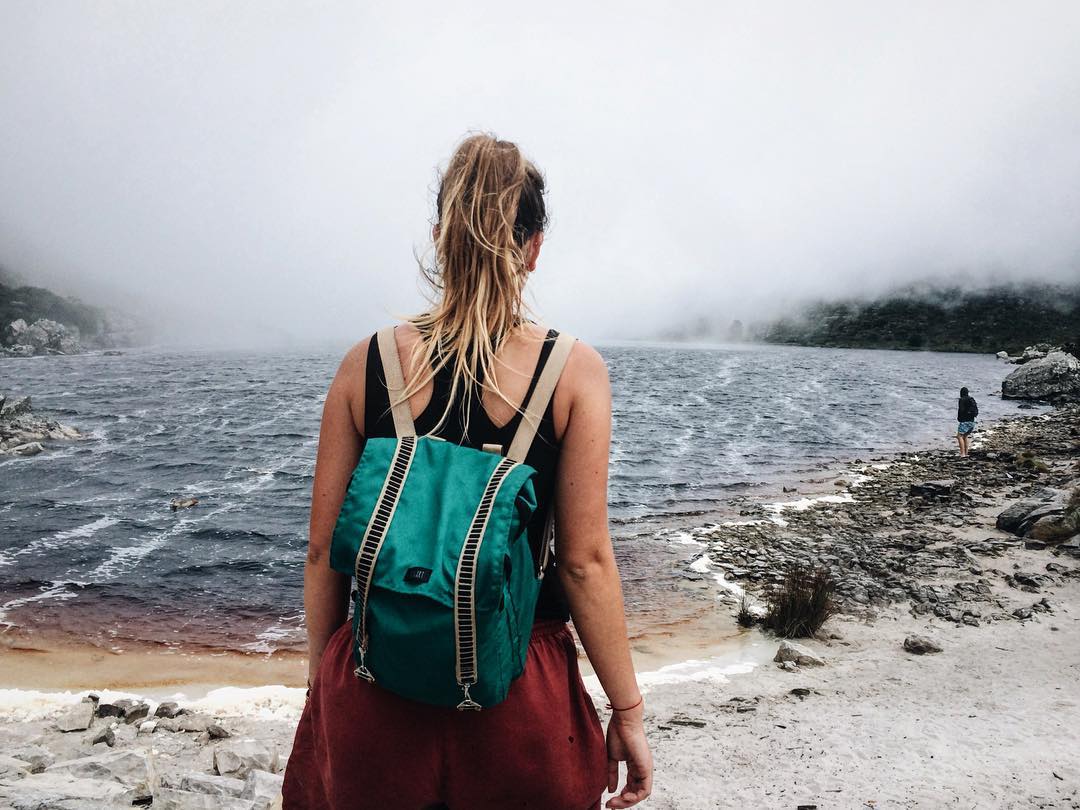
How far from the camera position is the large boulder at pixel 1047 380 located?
4756 centimetres

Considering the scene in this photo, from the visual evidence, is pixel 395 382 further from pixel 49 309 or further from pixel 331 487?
pixel 49 309

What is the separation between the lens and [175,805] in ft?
13.7

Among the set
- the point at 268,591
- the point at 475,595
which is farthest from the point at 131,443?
the point at 475,595

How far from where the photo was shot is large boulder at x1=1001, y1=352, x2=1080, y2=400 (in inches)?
1873

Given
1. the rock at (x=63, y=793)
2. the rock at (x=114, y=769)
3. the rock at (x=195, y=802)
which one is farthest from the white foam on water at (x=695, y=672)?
the rock at (x=63, y=793)

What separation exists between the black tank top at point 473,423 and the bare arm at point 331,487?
0.05 m

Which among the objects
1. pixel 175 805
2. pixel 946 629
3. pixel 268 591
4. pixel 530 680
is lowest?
pixel 268 591

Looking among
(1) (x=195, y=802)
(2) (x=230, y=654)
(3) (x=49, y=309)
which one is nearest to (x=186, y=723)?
(1) (x=195, y=802)

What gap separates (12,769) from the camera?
450 centimetres

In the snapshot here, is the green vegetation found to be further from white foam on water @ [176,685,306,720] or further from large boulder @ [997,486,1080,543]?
large boulder @ [997,486,1080,543]

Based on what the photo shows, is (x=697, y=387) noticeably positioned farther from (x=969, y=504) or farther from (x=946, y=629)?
(x=946, y=629)

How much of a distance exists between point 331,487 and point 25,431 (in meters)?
31.2

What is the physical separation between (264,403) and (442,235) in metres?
44.2

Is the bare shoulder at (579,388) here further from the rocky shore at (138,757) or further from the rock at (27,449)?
the rock at (27,449)
